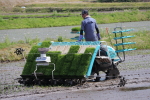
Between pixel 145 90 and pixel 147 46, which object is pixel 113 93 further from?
pixel 147 46

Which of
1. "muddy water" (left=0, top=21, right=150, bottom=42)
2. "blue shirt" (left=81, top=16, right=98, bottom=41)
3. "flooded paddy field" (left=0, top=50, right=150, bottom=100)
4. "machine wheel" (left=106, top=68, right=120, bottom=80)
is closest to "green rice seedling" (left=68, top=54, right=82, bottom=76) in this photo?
"flooded paddy field" (left=0, top=50, right=150, bottom=100)

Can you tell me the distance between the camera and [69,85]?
1345 cm

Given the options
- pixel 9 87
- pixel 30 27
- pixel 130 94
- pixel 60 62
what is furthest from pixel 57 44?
pixel 30 27

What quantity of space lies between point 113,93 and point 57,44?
295 centimetres

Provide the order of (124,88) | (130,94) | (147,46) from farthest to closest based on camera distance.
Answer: (147,46), (124,88), (130,94)

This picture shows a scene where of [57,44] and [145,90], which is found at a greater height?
[57,44]

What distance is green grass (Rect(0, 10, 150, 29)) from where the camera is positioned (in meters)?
42.8

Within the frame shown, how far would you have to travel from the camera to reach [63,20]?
45.8 meters

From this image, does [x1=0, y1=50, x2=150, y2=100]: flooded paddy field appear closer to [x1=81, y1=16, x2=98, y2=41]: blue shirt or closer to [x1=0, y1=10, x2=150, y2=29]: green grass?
[x1=81, y1=16, x2=98, y2=41]: blue shirt

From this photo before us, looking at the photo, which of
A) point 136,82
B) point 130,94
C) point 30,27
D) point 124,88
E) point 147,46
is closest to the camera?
point 130,94

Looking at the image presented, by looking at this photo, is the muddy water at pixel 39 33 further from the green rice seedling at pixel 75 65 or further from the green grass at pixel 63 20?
the green rice seedling at pixel 75 65

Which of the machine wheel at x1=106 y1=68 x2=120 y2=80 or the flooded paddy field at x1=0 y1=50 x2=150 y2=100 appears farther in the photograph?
the machine wheel at x1=106 y1=68 x2=120 y2=80

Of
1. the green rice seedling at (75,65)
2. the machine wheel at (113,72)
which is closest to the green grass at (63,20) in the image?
the machine wheel at (113,72)

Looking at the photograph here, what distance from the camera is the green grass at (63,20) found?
4279 cm
